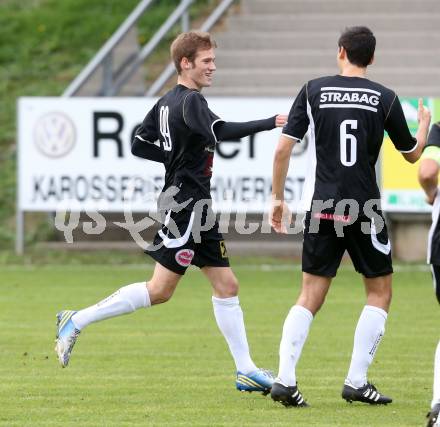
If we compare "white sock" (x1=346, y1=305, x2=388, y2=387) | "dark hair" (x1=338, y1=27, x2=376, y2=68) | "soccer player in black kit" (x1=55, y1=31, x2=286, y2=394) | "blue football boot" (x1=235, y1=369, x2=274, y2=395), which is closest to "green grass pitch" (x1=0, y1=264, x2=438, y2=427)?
"blue football boot" (x1=235, y1=369, x2=274, y2=395)

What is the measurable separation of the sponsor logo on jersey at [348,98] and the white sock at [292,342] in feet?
3.80

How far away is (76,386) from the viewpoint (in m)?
7.97

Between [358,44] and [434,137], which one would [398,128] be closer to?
[358,44]

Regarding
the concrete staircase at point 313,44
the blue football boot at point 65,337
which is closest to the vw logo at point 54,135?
the concrete staircase at point 313,44

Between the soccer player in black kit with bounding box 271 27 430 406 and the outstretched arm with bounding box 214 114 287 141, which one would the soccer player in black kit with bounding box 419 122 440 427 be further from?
the outstretched arm with bounding box 214 114 287 141

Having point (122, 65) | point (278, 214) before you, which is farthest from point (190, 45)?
point (122, 65)

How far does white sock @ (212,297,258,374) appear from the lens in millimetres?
7848

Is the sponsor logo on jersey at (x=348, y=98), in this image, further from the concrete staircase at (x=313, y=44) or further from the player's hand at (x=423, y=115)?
Answer: the concrete staircase at (x=313, y=44)

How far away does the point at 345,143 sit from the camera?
7180 mm

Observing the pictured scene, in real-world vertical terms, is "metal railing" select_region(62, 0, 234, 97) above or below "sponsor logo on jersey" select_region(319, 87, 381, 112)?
below

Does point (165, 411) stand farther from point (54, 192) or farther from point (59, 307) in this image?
point (54, 192)

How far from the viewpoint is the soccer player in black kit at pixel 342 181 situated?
716 cm

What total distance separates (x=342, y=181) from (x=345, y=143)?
0.21 m

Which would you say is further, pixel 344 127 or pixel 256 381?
pixel 256 381
